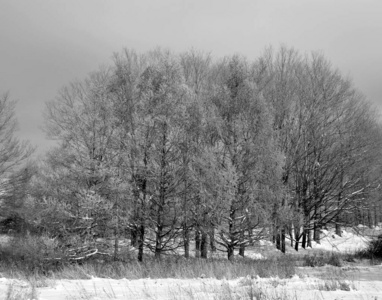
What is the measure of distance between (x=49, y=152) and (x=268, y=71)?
15.3 metres

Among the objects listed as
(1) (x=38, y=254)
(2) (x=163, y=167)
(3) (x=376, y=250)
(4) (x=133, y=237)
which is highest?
(2) (x=163, y=167)

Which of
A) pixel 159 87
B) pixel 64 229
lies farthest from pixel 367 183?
pixel 64 229

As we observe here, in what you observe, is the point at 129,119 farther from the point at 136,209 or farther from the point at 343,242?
the point at 343,242

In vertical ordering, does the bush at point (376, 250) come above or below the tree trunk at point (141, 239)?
below

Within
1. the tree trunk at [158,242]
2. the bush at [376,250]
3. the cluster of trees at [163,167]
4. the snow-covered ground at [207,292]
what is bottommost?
the snow-covered ground at [207,292]

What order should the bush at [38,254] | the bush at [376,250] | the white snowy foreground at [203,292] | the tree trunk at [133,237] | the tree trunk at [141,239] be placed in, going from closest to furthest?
the white snowy foreground at [203,292], the bush at [38,254], the tree trunk at [141,239], the tree trunk at [133,237], the bush at [376,250]

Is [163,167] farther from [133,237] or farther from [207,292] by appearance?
[207,292]

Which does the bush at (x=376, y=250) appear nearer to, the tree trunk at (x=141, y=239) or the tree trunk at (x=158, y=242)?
the tree trunk at (x=158, y=242)

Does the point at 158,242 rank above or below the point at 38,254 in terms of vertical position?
above

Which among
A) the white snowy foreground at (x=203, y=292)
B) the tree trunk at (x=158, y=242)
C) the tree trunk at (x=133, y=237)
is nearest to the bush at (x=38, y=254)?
the tree trunk at (x=133, y=237)

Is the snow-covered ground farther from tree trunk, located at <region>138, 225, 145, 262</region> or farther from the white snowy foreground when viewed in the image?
tree trunk, located at <region>138, 225, 145, 262</region>

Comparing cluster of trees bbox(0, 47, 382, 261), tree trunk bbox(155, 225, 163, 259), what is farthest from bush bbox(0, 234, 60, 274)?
tree trunk bbox(155, 225, 163, 259)

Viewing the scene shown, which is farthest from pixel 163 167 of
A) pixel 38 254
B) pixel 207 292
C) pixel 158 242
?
pixel 207 292

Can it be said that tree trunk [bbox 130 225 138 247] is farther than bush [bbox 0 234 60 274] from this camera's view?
Yes
